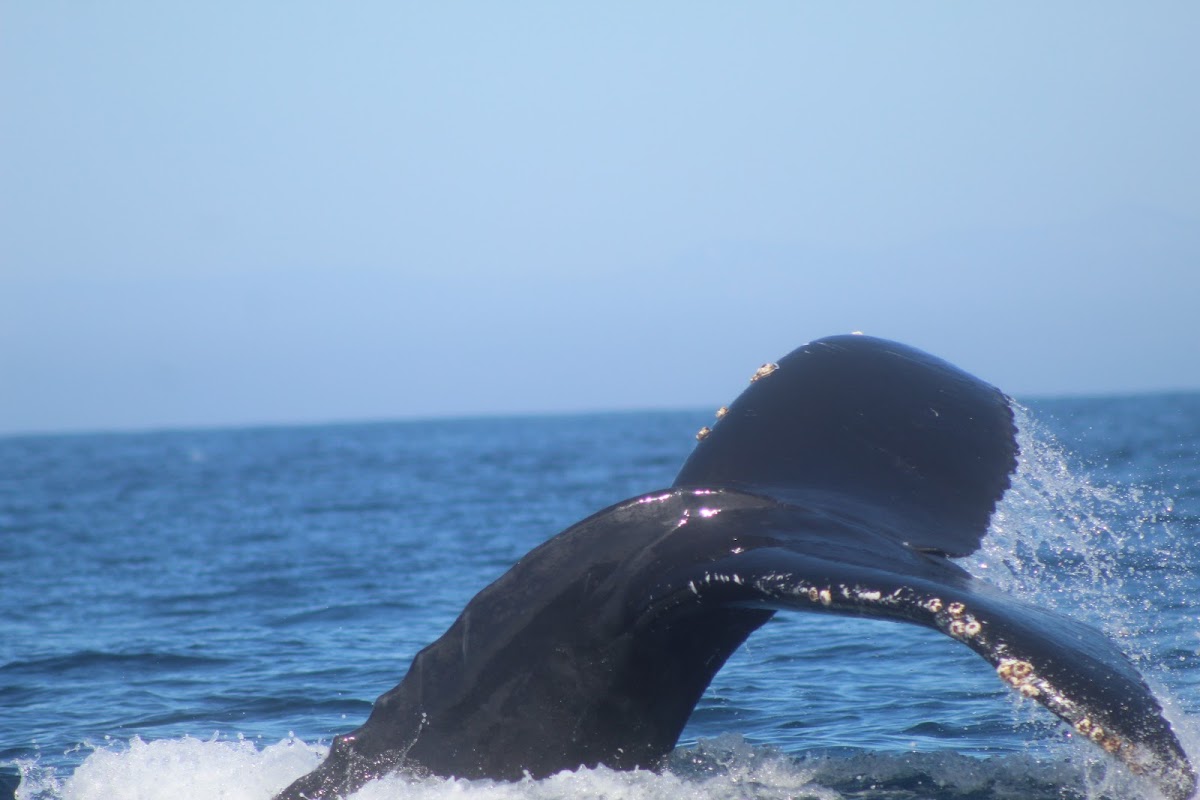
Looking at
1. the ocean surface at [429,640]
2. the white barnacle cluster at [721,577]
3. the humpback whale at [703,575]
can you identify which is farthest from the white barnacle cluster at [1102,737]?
the white barnacle cluster at [721,577]

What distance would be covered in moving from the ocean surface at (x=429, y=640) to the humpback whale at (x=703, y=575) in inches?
6.0

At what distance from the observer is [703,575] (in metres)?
4.53

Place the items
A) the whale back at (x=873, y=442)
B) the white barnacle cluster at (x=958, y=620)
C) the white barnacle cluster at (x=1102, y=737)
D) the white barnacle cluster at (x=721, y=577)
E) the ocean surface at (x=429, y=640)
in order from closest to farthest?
the white barnacle cluster at (x=1102, y=737), the white barnacle cluster at (x=958, y=620), the white barnacle cluster at (x=721, y=577), the whale back at (x=873, y=442), the ocean surface at (x=429, y=640)

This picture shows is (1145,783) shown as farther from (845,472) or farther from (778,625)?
(778,625)

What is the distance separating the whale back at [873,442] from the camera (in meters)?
4.91

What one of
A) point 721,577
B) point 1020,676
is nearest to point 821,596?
point 721,577

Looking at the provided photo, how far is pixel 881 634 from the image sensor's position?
10914mm

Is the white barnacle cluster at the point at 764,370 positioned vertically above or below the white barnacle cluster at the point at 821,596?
A: above

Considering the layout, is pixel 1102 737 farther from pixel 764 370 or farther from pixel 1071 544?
pixel 1071 544

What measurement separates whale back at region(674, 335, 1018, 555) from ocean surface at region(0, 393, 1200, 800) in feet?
0.62

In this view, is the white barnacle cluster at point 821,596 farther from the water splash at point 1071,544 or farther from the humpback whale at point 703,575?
the water splash at point 1071,544

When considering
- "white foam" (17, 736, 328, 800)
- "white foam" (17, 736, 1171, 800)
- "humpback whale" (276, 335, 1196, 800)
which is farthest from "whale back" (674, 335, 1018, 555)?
"white foam" (17, 736, 328, 800)

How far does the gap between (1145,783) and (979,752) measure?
366 centimetres

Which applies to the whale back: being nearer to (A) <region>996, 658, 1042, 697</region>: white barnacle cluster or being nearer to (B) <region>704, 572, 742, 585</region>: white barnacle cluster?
(B) <region>704, 572, 742, 585</region>: white barnacle cluster
